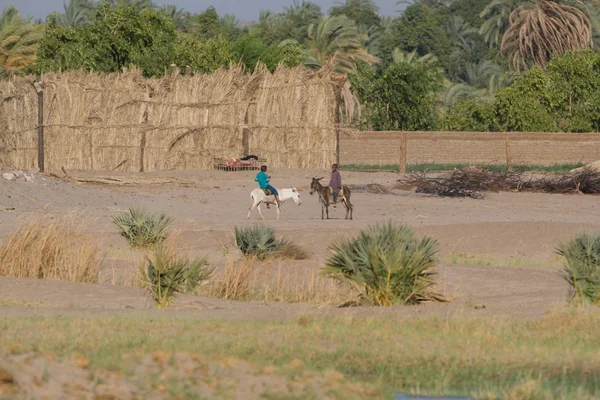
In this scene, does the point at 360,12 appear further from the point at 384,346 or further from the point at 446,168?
the point at 384,346

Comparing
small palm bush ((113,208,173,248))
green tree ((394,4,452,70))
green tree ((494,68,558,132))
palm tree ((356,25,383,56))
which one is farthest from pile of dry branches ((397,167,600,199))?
palm tree ((356,25,383,56))

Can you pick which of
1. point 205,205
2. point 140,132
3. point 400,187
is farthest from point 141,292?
point 140,132

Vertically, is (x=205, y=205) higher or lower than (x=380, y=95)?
lower

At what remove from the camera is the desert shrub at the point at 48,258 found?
15492 millimetres

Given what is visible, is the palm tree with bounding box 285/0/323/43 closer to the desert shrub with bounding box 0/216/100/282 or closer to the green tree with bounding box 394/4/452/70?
the green tree with bounding box 394/4/452/70

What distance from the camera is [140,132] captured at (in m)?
34.9

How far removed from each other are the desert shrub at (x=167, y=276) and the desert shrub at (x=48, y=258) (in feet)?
6.31

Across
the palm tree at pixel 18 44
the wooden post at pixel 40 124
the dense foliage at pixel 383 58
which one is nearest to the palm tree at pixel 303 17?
the dense foliage at pixel 383 58

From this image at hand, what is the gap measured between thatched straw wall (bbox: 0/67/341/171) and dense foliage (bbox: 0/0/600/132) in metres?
1.40

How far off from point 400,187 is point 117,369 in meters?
24.4

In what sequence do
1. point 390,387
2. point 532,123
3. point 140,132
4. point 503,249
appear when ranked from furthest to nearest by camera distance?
point 532,123 < point 140,132 < point 503,249 < point 390,387

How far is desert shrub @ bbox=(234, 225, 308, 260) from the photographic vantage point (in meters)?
17.1

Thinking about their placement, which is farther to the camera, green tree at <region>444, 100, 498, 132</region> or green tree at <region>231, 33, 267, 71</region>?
green tree at <region>231, 33, 267, 71</region>

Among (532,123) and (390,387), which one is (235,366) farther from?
(532,123)
